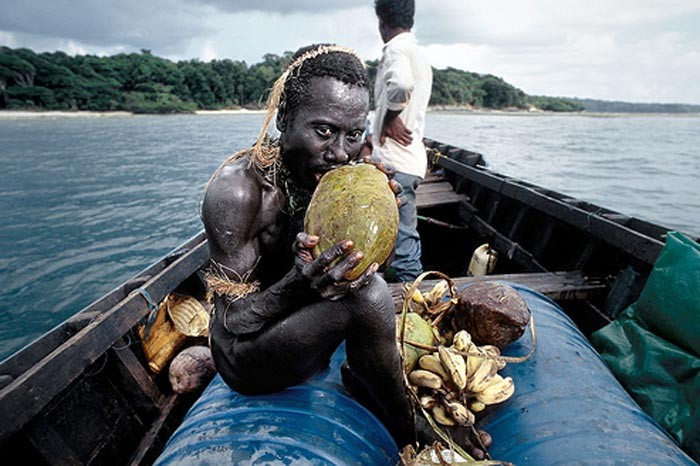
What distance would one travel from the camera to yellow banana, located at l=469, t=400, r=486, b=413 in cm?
176

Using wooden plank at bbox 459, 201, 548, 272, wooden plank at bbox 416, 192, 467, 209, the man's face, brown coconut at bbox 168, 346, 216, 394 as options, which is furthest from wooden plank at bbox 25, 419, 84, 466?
wooden plank at bbox 416, 192, 467, 209

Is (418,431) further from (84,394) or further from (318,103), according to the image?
(84,394)

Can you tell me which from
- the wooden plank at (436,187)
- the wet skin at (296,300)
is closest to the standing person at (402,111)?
the wet skin at (296,300)

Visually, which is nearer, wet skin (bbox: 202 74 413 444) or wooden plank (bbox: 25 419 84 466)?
wet skin (bbox: 202 74 413 444)

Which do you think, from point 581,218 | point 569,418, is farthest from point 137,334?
point 581,218

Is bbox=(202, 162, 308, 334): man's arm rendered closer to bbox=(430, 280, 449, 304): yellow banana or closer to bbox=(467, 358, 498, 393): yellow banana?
bbox=(467, 358, 498, 393): yellow banana

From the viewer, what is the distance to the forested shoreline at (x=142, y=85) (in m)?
56.6

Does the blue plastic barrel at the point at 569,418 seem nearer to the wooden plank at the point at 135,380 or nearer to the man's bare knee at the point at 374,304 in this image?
the man's bare knee at the point at 374,304

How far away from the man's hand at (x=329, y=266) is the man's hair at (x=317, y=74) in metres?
0.67

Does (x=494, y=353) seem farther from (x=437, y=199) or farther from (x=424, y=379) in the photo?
(x=437, y=199)

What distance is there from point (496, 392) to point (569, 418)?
0.29m

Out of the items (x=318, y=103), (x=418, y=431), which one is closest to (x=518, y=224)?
(x=418, y=431)

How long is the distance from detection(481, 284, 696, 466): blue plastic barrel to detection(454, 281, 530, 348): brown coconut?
11cm

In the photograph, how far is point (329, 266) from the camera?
1320 mm
